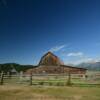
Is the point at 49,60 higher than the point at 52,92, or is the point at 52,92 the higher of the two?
the point at 49,60

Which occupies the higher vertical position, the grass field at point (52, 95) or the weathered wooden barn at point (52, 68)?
the weathered wooden barn at point (52, 68)

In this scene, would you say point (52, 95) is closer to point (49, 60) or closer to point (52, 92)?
point (52, 92)

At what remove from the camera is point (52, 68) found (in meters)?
68.5

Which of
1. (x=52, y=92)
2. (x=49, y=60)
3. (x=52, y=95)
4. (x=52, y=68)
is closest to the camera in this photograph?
(x=52, y=95)

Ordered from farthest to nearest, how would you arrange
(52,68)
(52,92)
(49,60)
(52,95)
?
(49,60)
(52,68)
(52,92)
(52,95)

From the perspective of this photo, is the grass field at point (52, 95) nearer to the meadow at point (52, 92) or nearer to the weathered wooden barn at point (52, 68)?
the meadow at point (52, 92)

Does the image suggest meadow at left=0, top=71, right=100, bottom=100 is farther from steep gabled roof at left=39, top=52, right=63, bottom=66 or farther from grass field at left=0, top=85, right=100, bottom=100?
steep gabled roof at left=39, top=52, right=63, bottom=66

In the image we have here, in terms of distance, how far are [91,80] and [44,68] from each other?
138 ft

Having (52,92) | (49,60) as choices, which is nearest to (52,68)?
(49,60)

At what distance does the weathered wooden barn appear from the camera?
65.7 m

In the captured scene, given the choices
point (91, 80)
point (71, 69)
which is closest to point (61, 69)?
point (71, 69)

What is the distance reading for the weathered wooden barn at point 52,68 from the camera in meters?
65.7

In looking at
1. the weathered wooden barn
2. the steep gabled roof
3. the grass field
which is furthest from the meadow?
the steep gabled roof

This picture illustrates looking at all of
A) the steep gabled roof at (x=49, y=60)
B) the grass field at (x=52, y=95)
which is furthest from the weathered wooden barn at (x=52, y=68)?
the grass field at (x=52, y=95)
